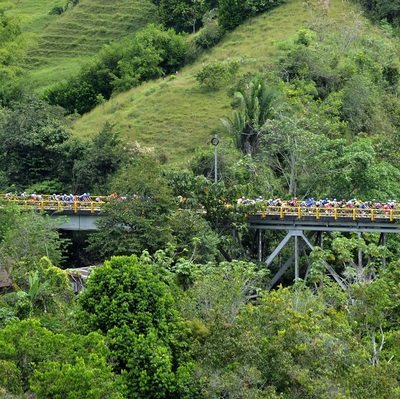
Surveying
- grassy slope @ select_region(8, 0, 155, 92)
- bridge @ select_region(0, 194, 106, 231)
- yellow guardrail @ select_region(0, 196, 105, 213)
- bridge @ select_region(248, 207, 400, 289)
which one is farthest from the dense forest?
yellow guardrail @ select_region(0, 196, 105, 213)

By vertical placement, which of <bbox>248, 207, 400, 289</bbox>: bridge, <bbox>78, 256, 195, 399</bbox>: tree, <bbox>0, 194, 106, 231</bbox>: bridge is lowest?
<bbox>0, 194, 106, 231</bbox>: bridge

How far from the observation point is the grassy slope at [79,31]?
104m

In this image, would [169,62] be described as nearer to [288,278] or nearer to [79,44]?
[79,44]

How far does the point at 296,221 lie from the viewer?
172ft

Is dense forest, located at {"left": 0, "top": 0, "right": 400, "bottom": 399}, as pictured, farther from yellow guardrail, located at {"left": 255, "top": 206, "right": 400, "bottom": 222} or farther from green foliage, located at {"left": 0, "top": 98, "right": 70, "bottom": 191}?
yellow guardrail, located at {"left": 255, "top": 206, "right": 400, "bottom": 222}

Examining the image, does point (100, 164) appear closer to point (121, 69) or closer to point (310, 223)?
point (310, 223)

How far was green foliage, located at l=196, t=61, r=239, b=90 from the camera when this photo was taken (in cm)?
7988

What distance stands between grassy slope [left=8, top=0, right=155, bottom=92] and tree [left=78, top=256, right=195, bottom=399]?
6562cm

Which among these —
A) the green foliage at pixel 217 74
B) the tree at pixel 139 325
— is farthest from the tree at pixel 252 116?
the tree at pixel 139 325

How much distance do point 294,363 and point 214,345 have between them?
268 centimetres

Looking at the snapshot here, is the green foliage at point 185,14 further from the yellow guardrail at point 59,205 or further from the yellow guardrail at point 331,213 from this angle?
the yellow guardrail at point 331,213

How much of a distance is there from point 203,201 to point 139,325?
18771 mm

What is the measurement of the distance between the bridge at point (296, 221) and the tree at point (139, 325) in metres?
14.1

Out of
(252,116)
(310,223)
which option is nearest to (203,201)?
(310,223)
